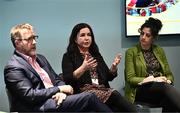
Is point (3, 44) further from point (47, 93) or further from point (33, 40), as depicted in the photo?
point (47, 93)

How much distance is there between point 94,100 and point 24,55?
2.11 ft

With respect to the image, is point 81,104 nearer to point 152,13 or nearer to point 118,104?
point 118,104

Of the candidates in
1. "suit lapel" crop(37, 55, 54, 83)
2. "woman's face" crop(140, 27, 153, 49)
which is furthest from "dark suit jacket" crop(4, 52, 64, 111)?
"woman's face" crop(140, 27, 153, 49)

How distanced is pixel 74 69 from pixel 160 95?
0.81 m

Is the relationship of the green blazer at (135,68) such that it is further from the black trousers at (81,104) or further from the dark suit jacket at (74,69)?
the black trousers at (81,104)

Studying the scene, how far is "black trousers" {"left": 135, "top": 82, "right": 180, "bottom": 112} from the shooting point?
3039 mm

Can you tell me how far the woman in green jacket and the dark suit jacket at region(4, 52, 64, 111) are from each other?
962mm

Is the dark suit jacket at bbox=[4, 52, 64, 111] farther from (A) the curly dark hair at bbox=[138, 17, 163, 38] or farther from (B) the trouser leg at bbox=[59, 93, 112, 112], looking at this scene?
(A) the curly dark hair at bbox=[138, 17, 163, 38]

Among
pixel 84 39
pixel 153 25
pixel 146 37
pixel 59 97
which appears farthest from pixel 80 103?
pixel 153 25

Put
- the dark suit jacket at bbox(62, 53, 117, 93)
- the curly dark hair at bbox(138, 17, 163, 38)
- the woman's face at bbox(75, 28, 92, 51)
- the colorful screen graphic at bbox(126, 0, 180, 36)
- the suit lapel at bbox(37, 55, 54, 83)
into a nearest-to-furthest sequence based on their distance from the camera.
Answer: the suit lapel at bbox(37, 55, 54, 83) < the dark suit jacket at bbox(62, 53, 117, 93) < the woman's face at bbox(75, 28, 92, 51) < the curly dark hair at bbox(138, 17, 163, 38) < the colorful screen graphic at bbox(126, 0, 180, 36)

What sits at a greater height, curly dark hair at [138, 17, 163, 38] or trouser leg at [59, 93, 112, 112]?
curly dark hair at [138, 17, 163, 38]

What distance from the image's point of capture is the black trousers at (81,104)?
98.8 inches

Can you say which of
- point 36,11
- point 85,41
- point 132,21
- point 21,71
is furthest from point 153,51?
point 21,71

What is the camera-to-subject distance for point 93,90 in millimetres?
2938
